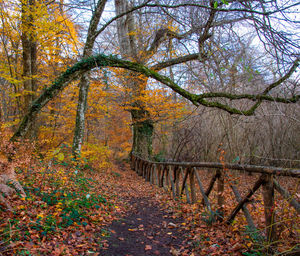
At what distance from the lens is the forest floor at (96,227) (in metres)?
3.04

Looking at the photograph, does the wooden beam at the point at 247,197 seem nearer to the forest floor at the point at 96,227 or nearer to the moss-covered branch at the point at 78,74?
the forest floor at the point at 96,227

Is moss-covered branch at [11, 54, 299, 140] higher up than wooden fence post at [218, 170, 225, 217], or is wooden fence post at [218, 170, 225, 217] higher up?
moss-covered branch at [11, 54, 299, 140]

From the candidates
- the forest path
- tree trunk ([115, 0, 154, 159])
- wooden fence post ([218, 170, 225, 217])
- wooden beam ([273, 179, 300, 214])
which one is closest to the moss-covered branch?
wooden fence post ([218, 170, 225, 217])

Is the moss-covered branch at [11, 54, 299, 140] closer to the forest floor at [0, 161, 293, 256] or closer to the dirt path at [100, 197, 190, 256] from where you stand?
the forest floor at [0, 161, 293, 256]

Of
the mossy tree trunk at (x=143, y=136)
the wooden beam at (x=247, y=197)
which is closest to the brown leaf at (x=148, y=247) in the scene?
the wooden beam at (x=247, y=197)

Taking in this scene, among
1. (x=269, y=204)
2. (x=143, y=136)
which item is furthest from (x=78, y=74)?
(x=143, y=136)

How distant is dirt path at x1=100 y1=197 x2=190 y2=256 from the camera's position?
342 centimetres

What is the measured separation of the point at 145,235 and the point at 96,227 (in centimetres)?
97

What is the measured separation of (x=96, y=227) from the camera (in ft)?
13.8

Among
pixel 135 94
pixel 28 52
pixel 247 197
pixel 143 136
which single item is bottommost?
pixel 247 197

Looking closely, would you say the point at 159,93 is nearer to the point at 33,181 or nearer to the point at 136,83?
the point at 136,83

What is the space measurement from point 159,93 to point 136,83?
1.54 metres

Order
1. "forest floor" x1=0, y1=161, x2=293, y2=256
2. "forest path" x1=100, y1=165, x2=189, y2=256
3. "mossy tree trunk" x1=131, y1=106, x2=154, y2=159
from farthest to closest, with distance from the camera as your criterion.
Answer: "mossy tree trunk" x1=131, y1=106, x2=154, y2=159 < "forest path" x1=100, y1=165, x2=189, y2=256 < "forest floor" x1=0, y1=161, x2=293, y2=256

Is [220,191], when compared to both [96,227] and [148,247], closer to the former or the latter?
[148,247]
